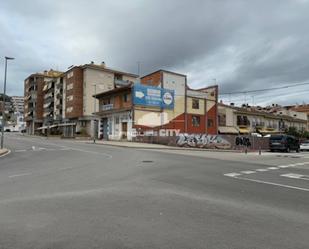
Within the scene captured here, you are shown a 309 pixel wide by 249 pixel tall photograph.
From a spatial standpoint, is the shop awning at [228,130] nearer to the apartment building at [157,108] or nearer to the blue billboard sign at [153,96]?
the apartment building at [157,108]

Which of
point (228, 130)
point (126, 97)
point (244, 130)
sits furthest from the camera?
point (244, 130)

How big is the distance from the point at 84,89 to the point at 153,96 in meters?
26.7

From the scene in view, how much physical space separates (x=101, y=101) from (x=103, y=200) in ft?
160

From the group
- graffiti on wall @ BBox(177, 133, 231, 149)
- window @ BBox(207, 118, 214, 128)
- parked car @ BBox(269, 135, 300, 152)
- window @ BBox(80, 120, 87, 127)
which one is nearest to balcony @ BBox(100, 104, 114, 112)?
window @ BBox(80, 120, 87, 127)

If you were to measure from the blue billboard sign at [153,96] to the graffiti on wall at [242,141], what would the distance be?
12244 mm

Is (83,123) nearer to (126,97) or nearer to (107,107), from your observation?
(107,107)

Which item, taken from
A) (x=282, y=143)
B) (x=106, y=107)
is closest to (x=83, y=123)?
(x=106, y=107)

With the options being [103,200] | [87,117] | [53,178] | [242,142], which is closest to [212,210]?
[103,200]

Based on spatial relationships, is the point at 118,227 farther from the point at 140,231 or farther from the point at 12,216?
the point at 12,216

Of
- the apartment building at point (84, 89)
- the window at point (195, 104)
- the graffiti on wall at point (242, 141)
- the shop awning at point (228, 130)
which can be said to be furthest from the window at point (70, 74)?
the graffiti on wall at point (242, 141)

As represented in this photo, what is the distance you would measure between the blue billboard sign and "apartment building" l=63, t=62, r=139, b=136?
21.4m

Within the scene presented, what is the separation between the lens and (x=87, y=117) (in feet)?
209

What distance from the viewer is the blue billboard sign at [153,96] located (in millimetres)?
43875

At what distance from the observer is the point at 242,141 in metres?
41.6
